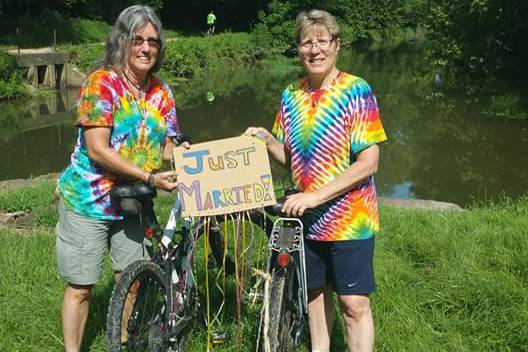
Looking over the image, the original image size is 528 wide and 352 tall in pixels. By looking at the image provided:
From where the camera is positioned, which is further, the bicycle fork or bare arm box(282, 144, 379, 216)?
the bicycle fork

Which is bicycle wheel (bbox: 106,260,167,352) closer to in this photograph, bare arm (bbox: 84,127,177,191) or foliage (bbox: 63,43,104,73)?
bare arm (bbox: 84,127,177,191)

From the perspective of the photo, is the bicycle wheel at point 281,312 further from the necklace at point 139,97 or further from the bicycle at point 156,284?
the necklace at point 139,97

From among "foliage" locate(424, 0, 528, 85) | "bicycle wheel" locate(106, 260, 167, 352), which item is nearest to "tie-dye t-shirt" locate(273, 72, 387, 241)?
"bicycle wheel" locate(106, 260, 167, 352)

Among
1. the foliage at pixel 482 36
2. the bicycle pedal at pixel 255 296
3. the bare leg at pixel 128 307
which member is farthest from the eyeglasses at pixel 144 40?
the foliage at pixel 482 36

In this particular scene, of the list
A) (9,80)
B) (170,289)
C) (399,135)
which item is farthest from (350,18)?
(170,289)

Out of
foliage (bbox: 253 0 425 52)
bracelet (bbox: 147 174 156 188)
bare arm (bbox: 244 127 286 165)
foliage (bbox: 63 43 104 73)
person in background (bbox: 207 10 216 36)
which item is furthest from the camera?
foliage (bbox: 253 0 425 52)

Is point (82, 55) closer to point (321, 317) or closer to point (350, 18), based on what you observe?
point (321, 317)

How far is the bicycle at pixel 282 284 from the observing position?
2.73 metres

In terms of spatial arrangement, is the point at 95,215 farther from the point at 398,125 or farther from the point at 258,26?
the point at 258,26

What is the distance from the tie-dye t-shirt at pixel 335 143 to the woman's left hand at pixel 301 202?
111 millimetres

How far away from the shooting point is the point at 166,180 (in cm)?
283

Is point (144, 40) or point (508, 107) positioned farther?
point (508, 107)

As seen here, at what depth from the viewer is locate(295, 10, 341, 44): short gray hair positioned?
8.71ft

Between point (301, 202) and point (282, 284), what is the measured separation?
0.41 m
